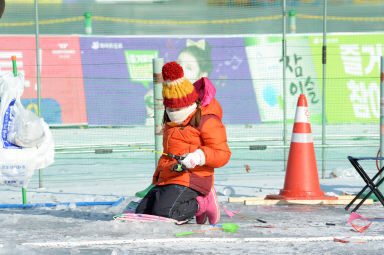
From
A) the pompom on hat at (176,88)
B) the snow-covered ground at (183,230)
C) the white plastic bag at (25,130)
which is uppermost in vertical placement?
the pompom on hat at (176,88)

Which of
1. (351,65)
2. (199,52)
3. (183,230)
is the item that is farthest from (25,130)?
(351,65)

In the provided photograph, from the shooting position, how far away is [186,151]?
4.98 metres

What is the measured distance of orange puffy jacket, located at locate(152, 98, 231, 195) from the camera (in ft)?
16.2

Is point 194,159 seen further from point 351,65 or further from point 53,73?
point 351,65

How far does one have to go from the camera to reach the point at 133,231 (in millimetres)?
4773

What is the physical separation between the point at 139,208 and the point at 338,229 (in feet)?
5.04

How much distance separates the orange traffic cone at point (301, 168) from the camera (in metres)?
6.44

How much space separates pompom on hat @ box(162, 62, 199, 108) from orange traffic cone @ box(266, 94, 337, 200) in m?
1.88

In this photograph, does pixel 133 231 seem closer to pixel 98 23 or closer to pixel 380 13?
pixel 98 23

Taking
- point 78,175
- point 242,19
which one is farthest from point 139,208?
point 242,19

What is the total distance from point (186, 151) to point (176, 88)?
49 cm

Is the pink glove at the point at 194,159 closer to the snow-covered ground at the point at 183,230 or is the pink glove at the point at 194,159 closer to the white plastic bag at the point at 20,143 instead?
the snow-covered ground at the point at 183,230

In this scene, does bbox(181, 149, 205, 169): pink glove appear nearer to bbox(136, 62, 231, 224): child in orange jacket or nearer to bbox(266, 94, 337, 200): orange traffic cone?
bbox(136, 62, 231, 224): child in orange jacket

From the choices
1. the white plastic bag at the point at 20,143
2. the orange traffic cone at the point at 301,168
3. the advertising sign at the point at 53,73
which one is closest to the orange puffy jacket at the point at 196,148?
the white plastic bag at the point at 20,143
